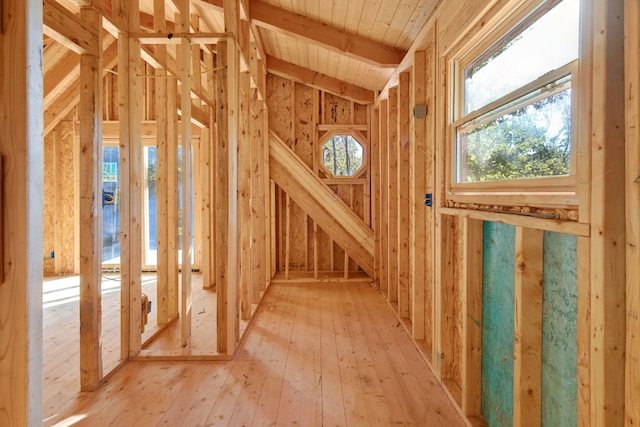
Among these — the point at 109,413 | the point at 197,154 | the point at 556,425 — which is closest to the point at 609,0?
the point at 556,425

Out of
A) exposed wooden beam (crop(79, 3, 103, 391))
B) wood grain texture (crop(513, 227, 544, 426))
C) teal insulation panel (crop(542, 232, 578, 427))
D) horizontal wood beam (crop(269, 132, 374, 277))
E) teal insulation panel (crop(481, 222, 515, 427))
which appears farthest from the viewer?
horizontal wood beam (crop(269, 132, 374, 277))

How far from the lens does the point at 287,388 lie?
2217 mm

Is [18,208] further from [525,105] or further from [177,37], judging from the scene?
[177,37]

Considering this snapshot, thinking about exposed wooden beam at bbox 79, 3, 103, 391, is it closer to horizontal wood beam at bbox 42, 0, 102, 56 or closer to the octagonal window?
horizontal wood beam at bbox 42, 0, 102, 56

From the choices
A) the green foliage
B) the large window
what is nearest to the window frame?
the large window

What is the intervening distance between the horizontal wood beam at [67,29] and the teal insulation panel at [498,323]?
2.66 meters

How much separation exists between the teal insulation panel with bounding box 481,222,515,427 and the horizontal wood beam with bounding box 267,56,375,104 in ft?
11.5

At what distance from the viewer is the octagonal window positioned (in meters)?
5.43

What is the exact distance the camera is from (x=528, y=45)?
4.81ft

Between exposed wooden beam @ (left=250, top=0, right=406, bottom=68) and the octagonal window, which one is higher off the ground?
exposed wooden beam @ (left=250, top=0, right=406, bottom=68)

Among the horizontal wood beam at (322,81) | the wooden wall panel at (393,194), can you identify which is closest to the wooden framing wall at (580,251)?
the wooden wall panel at (393,194)

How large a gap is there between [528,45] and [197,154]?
198 inches

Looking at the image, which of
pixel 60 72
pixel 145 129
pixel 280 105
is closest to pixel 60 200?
pixel 145 129

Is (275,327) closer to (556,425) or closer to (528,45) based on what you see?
(556,425)
